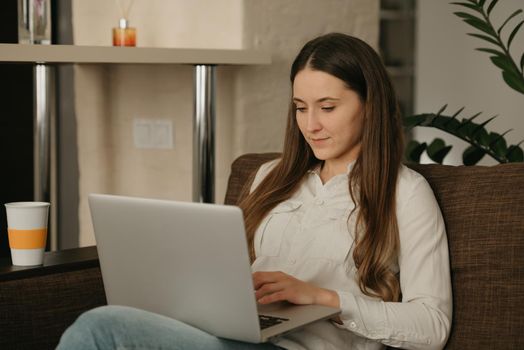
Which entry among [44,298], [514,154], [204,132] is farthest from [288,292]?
[204,132]

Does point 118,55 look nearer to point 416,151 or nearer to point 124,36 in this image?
point 124,36

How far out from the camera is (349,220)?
79.2 inches

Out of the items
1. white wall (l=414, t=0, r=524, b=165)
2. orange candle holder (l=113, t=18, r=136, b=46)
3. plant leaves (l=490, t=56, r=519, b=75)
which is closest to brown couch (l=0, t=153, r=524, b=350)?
plant leaves (l=490, t=56, r=519, b=75)

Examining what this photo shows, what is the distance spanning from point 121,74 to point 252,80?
0.53 metres

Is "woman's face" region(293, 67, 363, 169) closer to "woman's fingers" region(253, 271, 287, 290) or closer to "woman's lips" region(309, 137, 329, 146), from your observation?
"woman's lips" region(309, 137, 329, 146)

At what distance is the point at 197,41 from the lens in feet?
10.4

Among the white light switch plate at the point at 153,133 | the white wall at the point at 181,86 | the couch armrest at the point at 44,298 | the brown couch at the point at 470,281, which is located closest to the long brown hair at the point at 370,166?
the brown couch at the point at 470,281

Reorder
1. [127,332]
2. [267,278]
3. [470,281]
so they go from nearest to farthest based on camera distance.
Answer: [127,332] < [267,278] < [470,281]

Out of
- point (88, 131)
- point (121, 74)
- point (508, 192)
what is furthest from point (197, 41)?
point (508, 192)

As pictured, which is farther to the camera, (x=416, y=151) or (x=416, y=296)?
(x=416, y=151)

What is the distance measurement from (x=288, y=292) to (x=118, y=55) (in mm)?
1331

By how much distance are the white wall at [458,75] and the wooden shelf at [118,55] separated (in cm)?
201

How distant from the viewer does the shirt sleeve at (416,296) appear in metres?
1.80

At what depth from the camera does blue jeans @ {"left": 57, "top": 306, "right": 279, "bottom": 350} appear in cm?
156
